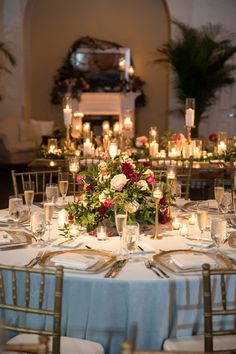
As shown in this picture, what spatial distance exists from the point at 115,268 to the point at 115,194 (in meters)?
0.54

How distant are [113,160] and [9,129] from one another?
6807 millimetres

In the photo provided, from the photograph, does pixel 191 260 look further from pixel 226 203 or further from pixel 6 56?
pixel 6 56

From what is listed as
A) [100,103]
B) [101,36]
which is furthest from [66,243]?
[101,36]

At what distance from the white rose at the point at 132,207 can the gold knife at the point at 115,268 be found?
1.25ft

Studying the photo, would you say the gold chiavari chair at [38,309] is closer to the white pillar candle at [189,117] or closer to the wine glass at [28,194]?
the wine glass at [28,194]

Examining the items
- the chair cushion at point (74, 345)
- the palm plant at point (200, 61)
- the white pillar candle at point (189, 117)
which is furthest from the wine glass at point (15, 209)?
the palm plant at point (200, 61)

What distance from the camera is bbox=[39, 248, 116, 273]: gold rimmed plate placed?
2.20 metres

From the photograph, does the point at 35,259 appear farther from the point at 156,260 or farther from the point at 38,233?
the point at 156,260

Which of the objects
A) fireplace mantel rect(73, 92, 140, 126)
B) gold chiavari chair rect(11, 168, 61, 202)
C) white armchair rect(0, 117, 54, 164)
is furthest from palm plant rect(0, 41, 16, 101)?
gold chiavari chair rect(11, 168, 61, 202)

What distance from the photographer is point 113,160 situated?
9.51 feet

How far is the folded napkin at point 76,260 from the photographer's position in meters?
2.20

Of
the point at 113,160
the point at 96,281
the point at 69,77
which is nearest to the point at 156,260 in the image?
the point at 96,281

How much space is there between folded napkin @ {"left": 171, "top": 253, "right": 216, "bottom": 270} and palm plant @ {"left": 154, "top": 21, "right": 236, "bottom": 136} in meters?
7.58

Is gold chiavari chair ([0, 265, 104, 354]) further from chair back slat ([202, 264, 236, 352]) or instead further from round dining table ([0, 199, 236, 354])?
chair back slat ([202, 264, 236, 352])
